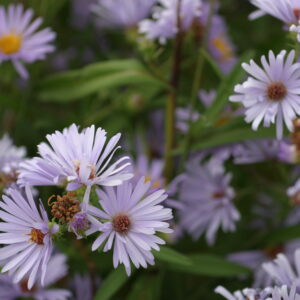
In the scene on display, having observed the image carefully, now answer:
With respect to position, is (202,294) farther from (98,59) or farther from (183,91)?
(98,59)

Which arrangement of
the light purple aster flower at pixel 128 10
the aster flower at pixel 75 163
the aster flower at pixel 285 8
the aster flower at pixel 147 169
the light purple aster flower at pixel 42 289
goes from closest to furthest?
the aster flower at pixel 75 163 → the aster flower at pixel 285 8 → the light purple aster flower at pixel 42 289 → the aster flower at pixel 147 169 → the light purple aster flower at pixel 128 10

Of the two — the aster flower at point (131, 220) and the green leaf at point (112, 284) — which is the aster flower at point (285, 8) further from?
the green leaf at point (112, 284)

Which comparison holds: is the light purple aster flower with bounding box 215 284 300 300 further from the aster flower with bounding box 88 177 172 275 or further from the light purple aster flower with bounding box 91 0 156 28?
the light purple aster flower with bounding box 91 0 156 28

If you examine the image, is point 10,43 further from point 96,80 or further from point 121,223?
point 121,223

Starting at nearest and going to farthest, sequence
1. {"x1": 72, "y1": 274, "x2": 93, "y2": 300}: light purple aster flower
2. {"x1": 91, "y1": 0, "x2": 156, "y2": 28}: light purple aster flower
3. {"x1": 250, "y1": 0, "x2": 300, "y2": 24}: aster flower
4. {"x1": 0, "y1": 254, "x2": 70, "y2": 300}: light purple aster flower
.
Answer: {"x1": 250, "y1": 0, "x2": 300, "y2": 24}: aster flower
{"x1": 0, "y1": 254, "x2": 70, "y2": 300}: light purple aster flower
{"x1": 72, "y1": 274, "x2": 93, "y2": 300}: light purple aster flower
{"x1": 91, "y1": 0, "x2": 156, "y2": 28}: light purple aster flower

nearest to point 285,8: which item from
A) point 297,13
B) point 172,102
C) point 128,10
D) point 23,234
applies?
point 297,13

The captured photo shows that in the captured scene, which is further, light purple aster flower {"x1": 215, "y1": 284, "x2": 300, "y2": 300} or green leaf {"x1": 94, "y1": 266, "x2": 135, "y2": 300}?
green leaf {"x1": 94, "y1": 266, "x2": 135, "y2": 300}

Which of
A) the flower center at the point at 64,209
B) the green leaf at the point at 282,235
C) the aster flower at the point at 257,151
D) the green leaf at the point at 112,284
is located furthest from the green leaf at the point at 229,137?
the flower center at the point at 64,209

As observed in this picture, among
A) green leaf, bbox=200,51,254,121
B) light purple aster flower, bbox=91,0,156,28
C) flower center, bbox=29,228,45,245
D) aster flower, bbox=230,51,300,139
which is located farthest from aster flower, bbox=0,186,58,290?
light purple aster flower, bbox=91,0,156,28
